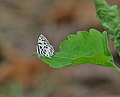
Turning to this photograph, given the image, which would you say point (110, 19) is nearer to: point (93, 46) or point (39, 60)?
point (93, 46)

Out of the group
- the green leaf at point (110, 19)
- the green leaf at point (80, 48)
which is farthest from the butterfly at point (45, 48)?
the green leaf at point (110, 19)

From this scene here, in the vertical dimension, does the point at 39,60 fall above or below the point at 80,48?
below

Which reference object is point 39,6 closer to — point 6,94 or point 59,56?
point 6,94

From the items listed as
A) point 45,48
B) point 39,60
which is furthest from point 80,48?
point 39,60

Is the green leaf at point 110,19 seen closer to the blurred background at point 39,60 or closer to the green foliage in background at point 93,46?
the green foliage in background at point 93,46

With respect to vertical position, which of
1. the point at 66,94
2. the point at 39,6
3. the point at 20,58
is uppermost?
the point at 39,6

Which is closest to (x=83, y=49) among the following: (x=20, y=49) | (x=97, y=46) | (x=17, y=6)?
(x=97, y=46)
